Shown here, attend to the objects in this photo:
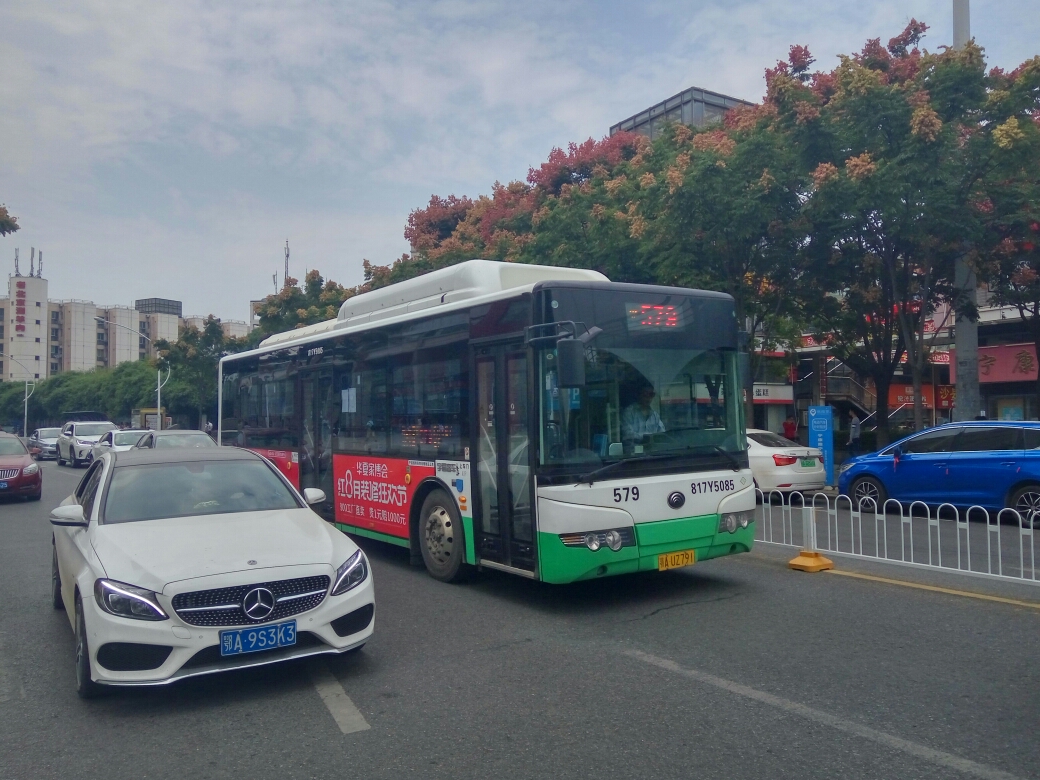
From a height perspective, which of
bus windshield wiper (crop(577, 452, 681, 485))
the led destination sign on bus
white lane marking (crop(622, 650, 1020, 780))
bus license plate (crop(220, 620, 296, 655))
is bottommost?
white lane marking (crop(622, 650, 1020, 780))

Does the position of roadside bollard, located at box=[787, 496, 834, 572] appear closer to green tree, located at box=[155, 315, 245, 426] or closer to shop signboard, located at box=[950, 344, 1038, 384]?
shop signboard, located at box=[950, 344, 1038, 384]

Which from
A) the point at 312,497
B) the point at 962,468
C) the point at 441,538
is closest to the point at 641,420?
the point at 441,538

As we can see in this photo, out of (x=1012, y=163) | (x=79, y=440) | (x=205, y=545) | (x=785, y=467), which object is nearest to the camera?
(x=205, y=545)

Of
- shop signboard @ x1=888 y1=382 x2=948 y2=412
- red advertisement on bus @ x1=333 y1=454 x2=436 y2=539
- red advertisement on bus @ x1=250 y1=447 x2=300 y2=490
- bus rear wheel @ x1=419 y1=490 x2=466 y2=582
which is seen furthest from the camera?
shop signboard @ x1=888 y1=382 x2=948 y2=412

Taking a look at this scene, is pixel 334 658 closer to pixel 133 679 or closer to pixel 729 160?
pixel 133 679

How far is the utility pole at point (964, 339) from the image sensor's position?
59.8 ft

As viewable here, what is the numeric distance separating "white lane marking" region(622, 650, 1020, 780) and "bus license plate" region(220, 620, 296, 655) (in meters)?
2.40

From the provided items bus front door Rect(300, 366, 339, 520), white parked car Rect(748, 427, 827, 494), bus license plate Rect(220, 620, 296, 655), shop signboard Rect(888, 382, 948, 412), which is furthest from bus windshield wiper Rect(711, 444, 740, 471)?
shop signboard Rect(888, 382, 948, 412)

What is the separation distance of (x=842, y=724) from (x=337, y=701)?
2921 millimetres

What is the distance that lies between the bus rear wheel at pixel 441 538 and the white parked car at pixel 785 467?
8007mm

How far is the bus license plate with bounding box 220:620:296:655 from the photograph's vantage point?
16.9ft

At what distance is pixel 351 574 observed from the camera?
5.74 m

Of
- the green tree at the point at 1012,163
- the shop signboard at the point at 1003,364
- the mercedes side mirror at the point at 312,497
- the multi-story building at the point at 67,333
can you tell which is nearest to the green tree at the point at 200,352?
the shop signboard at the point at 1003,364

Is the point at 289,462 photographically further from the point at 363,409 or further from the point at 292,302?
the point at 292,302
